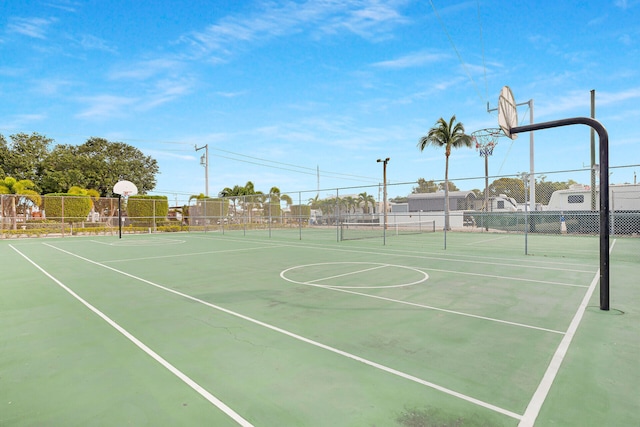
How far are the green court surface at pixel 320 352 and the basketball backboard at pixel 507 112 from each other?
2.88 metres

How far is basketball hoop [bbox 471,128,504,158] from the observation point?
21156 millimetres

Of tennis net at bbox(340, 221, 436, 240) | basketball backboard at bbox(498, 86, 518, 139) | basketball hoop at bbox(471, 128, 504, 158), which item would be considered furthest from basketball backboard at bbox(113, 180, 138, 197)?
basketball backboard at bbox(498, 86, 518, 139)

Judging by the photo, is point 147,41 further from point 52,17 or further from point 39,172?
point 39,172

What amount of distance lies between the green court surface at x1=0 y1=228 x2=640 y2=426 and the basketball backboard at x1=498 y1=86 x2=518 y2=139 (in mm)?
2882

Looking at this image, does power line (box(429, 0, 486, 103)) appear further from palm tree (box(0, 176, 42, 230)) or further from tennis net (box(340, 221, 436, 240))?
palm tree (box(0, 176, 42, 230))

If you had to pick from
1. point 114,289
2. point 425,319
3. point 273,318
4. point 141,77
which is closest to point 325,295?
point 273,318

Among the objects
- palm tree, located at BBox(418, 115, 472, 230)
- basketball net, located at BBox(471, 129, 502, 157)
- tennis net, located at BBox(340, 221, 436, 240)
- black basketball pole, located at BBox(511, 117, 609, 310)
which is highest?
Result: palm tree, located at BBox(418, 115, 472, 230)

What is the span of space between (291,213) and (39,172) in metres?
28.5

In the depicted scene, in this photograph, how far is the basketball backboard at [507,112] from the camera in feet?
19.0

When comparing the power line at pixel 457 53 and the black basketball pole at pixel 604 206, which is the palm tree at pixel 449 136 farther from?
the black basketball pole at pixel 604 206

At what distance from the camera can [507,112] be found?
608 centimetres

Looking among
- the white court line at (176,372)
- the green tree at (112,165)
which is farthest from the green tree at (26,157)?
the white court line at (176,372)

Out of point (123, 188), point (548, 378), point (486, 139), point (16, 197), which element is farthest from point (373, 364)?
point (16, 197)

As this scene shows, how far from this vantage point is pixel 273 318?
4.69 m
